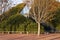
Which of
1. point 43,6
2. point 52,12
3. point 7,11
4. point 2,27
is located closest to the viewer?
point 43,6

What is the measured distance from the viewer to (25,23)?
4416 cm

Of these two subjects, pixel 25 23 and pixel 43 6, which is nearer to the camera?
pixel 43 6

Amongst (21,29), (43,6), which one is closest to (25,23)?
(21,29)

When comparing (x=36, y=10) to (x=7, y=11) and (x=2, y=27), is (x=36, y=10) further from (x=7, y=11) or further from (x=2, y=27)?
(x=7, y=11)

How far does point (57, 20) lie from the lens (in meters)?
46.8

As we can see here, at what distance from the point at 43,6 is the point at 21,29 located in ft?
26.8

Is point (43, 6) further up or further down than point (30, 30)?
further up

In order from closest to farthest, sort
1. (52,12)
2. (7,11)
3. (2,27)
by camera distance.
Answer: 1. (52,12)
2. (2,27)
3. (7,11)

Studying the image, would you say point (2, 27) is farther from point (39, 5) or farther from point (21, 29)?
point (39, 5)

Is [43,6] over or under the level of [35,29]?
over

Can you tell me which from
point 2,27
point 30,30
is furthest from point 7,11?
point 30,30

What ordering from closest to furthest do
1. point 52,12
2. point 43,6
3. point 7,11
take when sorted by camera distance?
point 43,6, point 52,12, point 7,11

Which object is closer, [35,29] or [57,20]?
[35,29]

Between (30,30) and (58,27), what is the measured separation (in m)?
6.78
